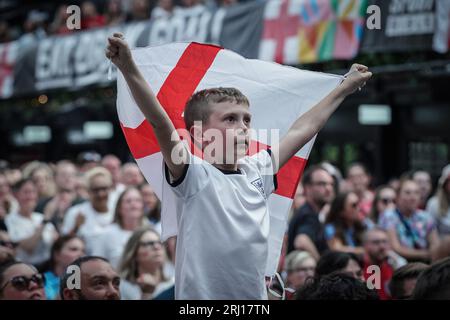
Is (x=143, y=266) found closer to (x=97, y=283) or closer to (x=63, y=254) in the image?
(x=63, y=254)

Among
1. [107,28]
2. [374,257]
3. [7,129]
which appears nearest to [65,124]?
[7,129]

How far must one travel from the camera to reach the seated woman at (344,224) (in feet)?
27.8

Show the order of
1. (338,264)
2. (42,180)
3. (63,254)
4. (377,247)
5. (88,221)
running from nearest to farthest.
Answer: (338,264) < (63,254) < (377,247) < (88,221) < (42,180)

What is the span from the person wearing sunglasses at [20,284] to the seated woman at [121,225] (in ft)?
9.22

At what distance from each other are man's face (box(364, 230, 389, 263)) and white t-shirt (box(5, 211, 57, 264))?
2763mm

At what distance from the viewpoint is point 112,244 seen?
8055mm

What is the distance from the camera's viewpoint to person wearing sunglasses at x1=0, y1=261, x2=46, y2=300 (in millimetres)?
5082

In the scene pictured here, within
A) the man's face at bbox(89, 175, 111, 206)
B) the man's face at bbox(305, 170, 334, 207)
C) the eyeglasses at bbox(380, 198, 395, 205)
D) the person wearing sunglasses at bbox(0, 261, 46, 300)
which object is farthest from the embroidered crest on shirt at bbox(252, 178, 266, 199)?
the eyeglasses at bbox(380, 198, 395, 205)

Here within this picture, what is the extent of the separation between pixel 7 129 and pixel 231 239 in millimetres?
20110

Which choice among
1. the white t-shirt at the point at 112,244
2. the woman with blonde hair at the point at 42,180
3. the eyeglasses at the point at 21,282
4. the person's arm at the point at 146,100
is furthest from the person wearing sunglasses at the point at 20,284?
the woman with blonde hair at the point at 42,180

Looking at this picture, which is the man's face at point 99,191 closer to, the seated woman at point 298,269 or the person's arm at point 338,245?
the person's arm at point 338,245

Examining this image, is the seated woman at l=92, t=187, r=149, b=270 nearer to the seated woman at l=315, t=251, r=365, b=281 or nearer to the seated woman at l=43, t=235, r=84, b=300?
the seated woman at l=43, t=235, r=84, b=300

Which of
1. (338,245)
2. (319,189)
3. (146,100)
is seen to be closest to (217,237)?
(146,100)

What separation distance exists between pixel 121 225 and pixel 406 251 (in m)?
2.50
